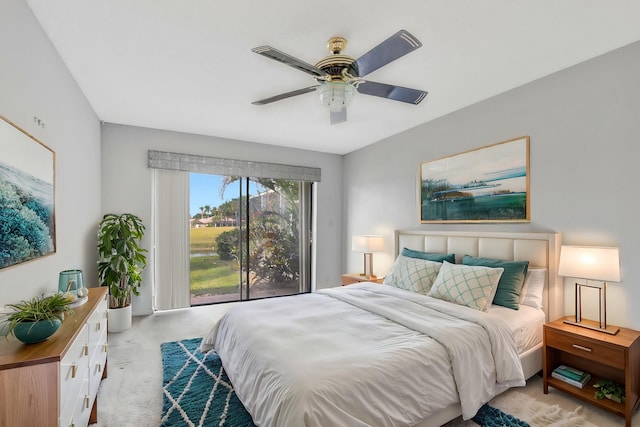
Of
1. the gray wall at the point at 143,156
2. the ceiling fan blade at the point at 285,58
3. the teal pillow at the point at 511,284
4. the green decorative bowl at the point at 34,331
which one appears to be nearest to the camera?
the green decorative bowl at the point at 34,331

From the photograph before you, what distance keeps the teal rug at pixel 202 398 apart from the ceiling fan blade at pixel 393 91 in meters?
2.27

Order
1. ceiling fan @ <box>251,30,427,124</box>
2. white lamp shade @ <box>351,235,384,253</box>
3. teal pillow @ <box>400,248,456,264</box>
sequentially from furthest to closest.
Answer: white lamp shade @ <box>351,235,384,253</box> < teal pillow @ <box>400,248,456,264</box> < ceiling fan @ <box>251,30,427,124</box>

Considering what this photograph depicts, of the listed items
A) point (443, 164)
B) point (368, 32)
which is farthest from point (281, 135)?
Answer: point (368, 32)

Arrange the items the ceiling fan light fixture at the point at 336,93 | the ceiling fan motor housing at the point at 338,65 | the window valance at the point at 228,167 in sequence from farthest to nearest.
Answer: the window valance at the point at 228,167
the ceiling fan light fixture at the point at 336,93
the ceiling fan motor housing at the point at 338,65

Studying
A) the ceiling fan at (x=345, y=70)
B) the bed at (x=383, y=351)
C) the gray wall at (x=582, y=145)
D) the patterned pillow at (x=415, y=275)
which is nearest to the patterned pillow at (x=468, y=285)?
the bed at (x=383, y=351)

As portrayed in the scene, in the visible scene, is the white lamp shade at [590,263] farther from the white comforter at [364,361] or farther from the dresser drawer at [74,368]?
the dresser drawer at [74,368]

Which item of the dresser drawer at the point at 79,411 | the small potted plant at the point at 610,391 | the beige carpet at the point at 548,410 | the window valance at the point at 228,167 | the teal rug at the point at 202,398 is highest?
the window valance at the point at 228,167

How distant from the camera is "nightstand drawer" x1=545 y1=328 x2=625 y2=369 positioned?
2.00m

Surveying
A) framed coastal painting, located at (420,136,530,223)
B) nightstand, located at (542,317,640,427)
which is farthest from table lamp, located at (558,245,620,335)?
framed coastal painting, located at (420,136,530,223)

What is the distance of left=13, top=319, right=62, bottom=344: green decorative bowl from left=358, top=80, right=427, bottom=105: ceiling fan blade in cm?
223

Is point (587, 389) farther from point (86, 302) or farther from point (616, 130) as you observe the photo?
point (86, 302)

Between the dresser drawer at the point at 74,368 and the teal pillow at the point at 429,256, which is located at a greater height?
the teal pillow at the point at 429,256

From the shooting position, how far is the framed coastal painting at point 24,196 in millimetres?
1558

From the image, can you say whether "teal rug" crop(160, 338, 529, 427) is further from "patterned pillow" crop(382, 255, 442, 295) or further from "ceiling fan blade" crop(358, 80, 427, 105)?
"ceiling fan blade" crop(358, 80, 427, 105)
